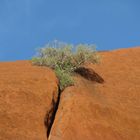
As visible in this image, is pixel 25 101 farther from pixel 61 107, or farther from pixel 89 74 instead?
pixel 89 74

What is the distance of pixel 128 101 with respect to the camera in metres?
22.7

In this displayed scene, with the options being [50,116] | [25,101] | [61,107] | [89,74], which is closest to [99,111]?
[61,107]

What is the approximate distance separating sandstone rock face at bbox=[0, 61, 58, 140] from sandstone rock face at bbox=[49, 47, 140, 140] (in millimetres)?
630

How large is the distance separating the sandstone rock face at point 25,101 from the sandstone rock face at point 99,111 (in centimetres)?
63

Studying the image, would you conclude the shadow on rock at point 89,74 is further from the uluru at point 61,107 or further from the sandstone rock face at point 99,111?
the sandstone rock face at point 99,111

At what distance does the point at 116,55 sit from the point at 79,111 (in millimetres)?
10902

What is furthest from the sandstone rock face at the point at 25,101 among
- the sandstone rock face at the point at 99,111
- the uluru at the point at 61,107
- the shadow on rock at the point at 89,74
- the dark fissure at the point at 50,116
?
the shadow on rock at the point at 89,74

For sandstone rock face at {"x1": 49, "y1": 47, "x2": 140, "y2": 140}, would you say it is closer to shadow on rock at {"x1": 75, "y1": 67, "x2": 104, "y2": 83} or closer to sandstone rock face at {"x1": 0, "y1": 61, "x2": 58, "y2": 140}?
shadow on rock at {"x1": 75, "y1": 67, "x2": 104, "y2": 83}

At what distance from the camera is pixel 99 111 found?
20109 millimetres

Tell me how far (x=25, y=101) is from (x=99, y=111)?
307 centimetres

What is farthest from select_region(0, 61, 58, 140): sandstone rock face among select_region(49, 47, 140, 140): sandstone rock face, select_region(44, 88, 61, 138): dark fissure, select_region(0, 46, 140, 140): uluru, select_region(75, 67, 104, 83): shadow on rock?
select_region(75, 67, 104, 83): shadow on rock

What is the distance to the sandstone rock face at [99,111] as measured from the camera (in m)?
18.7

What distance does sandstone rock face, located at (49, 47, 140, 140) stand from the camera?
1869 cm

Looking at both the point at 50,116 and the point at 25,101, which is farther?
the point at 50,116
